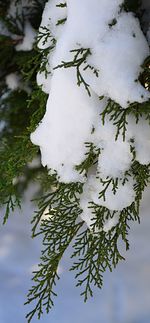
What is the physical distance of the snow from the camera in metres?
2.44

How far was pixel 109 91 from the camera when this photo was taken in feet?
4.91

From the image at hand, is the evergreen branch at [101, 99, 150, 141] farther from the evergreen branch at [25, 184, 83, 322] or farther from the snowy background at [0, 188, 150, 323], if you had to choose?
the snowy background at [0, 188, 150, 323]

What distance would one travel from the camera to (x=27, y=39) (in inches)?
96.6

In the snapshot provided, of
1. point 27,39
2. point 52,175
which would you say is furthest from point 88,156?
point 27,39

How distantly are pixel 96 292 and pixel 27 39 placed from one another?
130 centimetres

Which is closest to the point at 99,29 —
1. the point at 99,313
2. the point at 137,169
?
the point at 137,169

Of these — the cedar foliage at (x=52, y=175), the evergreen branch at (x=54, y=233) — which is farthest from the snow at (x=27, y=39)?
the evergreen branch at (x=54, y=233)

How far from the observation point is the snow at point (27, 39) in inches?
96.1

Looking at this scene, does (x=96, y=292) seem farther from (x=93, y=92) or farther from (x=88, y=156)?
(x=93, y=92)

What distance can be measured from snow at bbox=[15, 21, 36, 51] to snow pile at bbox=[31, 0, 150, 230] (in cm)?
62

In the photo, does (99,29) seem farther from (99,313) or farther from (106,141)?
(99,313)

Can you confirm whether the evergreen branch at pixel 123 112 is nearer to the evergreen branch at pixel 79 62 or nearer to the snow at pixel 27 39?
the evergreen branch at pixel 79 62

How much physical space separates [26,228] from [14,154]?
4.01 ft

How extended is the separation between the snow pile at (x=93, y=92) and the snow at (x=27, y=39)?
618 mm
